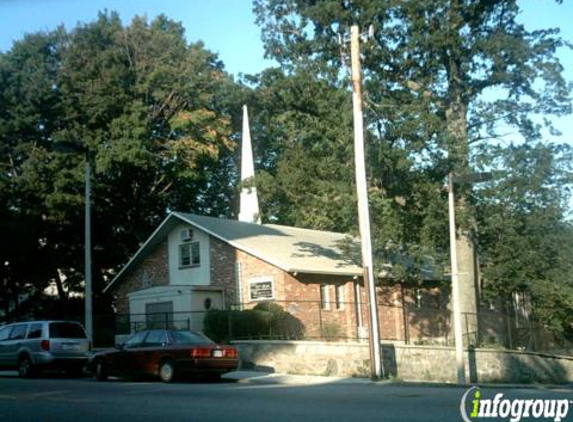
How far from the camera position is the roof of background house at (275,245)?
31219 mm

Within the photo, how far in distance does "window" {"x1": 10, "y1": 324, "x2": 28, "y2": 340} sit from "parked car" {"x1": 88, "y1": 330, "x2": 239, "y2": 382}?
3.26 meters

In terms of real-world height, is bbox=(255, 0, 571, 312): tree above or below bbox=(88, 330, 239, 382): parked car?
above

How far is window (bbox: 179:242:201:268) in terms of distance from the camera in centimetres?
3425

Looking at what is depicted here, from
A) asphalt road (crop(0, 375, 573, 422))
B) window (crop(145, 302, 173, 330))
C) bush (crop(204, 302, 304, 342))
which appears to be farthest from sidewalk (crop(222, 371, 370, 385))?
window (crop(145, 302, 173, 330))

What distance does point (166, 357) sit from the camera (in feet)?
66.0

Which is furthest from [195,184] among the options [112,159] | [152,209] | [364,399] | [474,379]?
[364,399]

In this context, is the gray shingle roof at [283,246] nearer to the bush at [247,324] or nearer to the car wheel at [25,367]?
the bush at [247,324]

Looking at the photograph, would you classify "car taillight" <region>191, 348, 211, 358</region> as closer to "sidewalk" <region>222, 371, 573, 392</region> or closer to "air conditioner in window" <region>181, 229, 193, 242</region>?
"sidewalk" <region>222, 371, 573, 392</region>

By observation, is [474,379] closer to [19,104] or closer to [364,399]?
[364,399]

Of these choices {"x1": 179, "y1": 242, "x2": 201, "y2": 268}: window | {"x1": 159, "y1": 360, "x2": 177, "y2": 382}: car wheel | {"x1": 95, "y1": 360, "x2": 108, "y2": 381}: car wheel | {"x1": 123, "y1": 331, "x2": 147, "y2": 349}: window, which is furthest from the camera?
{"x1": 179, "y1": 242, "x2": 201, "y2": 268}: window

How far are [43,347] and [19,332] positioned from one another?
1379mm

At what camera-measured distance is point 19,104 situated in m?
44.1

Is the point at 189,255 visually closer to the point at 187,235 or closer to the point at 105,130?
the point at 187,235

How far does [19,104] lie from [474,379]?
31.3 meters
